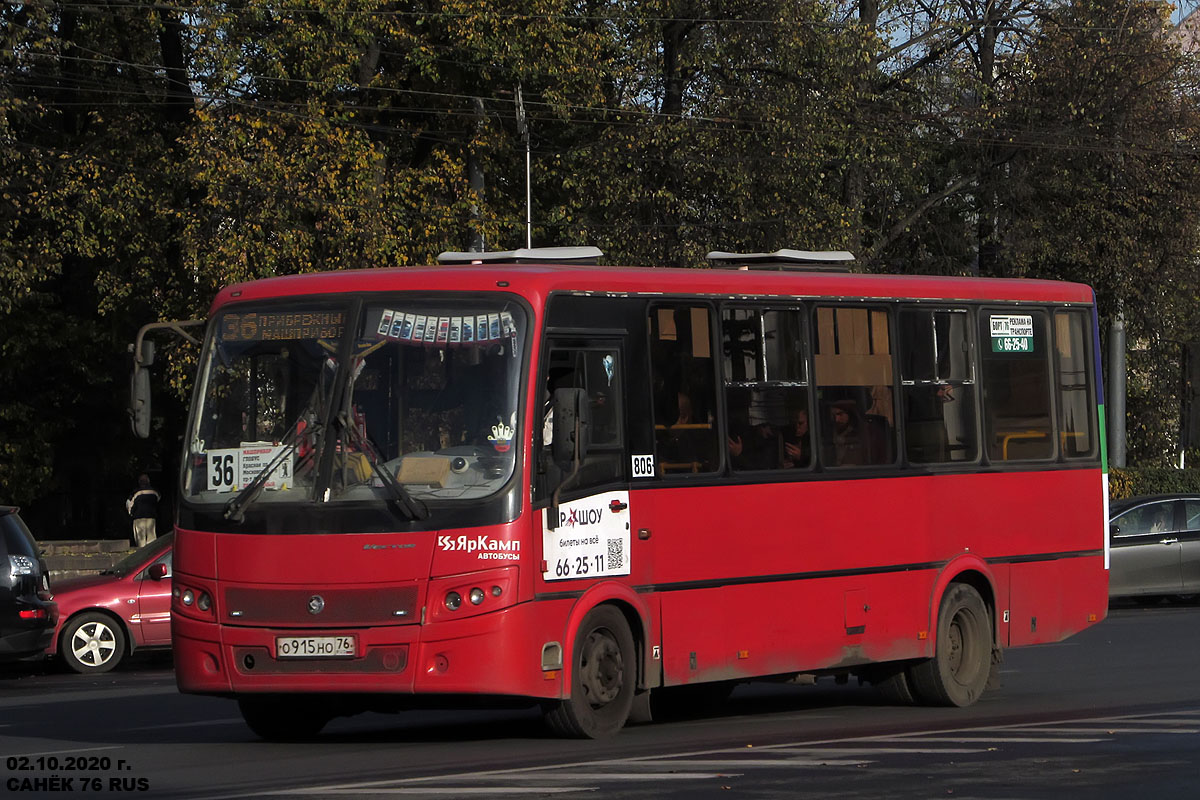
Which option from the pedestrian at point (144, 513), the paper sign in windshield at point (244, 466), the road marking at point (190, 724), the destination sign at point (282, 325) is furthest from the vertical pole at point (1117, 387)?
the paper sign in windshield at point (244, 466)

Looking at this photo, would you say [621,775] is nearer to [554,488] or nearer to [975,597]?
[554,488]

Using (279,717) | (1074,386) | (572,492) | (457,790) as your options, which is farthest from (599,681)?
(1074,386)

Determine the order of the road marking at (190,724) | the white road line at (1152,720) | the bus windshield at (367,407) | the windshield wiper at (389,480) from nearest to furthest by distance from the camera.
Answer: the windshield wiper at (389,480) → the bus windshield at (367,407) → the white road line at (1152,720) → the road marking at (190,724)

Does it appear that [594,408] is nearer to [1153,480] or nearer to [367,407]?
[367,407]

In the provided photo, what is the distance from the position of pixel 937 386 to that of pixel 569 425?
4396mm

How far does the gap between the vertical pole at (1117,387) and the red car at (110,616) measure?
2475 centimetres

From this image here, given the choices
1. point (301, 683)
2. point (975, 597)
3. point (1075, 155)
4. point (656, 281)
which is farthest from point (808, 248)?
point (301, 683)

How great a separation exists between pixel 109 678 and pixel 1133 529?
14389mm

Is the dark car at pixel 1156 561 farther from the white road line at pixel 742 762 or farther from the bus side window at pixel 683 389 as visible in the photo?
the white road line at pixel 742 762

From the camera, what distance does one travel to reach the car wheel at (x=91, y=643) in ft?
71.4

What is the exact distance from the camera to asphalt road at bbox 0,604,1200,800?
32.6ft

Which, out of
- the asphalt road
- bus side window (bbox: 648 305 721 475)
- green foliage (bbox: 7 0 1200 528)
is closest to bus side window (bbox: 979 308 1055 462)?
the asphalt road

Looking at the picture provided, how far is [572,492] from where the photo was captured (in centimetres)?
1209

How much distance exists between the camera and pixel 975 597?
15375 mm
